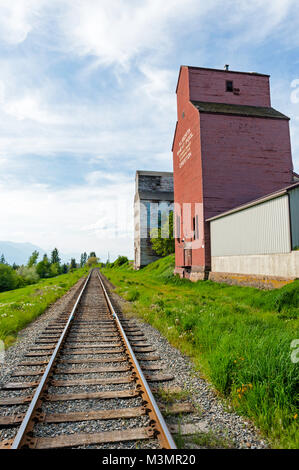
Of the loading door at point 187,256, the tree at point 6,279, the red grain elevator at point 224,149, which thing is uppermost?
the red grain elevator at point 224,149

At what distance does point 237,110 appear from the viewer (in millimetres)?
20312

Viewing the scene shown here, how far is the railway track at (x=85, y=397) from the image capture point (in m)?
3.02

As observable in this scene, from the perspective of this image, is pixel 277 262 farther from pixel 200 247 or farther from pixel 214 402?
pixel 214 402

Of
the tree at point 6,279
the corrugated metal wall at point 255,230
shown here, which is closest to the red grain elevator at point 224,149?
the corrugated metal wall at point 255,230

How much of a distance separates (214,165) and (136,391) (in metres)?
17.0

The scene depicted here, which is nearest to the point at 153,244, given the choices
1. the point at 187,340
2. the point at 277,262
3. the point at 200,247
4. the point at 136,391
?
the point at 200,247

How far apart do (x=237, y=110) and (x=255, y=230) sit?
1075cm

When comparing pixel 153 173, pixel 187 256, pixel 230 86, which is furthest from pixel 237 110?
pixel 153 173

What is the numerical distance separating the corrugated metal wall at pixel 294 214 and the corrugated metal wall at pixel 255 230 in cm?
18

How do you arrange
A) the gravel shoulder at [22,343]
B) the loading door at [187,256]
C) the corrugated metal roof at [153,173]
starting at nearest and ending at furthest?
the gravel shoulder at [22,343] < the loading door at [187,256] < the corrugated metal roof at [153,173]

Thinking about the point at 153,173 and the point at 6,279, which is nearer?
the point at 153,173

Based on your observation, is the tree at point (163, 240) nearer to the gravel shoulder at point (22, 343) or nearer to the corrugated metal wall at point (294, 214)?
the corrugated metal wall at point (294, 214)

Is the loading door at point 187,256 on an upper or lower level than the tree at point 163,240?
lower

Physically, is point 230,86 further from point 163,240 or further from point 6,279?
point 6,279
